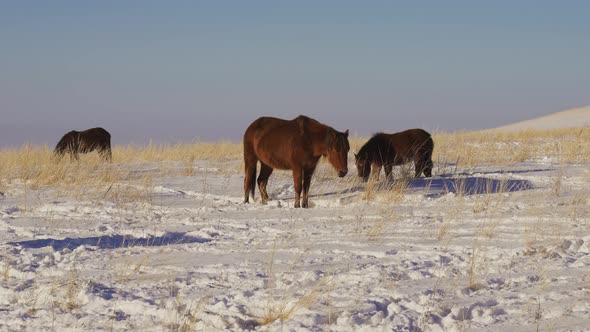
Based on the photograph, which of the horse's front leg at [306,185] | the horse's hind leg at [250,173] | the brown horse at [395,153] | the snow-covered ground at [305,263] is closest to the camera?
the snow-covered ground at [305,263]

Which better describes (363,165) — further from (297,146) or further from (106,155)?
(106,155)

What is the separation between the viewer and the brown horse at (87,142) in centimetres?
1795

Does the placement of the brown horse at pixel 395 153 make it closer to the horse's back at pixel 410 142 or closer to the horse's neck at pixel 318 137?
the horse's back at pixel 410 142

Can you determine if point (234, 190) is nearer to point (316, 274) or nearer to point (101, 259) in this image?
point (101, 259)

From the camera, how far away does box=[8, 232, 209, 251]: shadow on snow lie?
21.0 ft

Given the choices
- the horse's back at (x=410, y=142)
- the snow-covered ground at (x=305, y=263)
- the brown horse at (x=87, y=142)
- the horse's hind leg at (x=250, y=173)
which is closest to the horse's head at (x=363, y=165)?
the horse's back at (x=410, y=142)

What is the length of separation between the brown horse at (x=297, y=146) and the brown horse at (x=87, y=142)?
852cm

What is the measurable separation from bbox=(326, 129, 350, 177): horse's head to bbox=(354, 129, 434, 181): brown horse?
301cm

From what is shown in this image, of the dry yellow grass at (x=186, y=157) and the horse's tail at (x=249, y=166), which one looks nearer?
the horse's tail at (x=249, y=166)

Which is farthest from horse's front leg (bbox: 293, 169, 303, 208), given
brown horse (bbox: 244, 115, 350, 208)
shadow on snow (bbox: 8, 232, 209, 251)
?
shadow on snow (bbox: 8, 232, 209, 251)

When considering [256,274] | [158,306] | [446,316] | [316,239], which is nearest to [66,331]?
[158,306]

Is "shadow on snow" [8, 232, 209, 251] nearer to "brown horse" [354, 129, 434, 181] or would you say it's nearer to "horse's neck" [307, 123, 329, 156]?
"horse's neck" [307, 123, 329, 156]

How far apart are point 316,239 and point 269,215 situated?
1908 millimetres

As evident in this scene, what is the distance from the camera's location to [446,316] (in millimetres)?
3965
